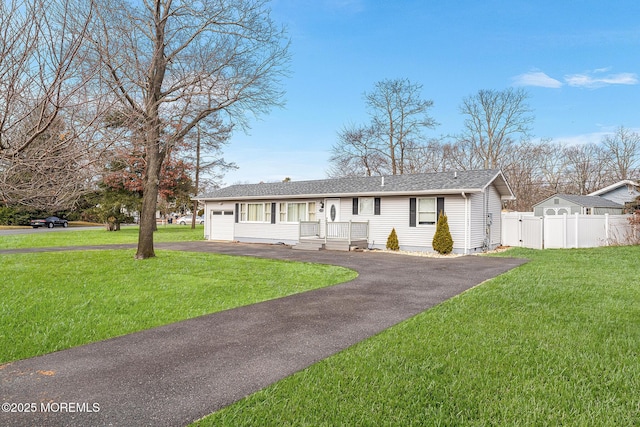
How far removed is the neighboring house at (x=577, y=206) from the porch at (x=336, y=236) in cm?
1876

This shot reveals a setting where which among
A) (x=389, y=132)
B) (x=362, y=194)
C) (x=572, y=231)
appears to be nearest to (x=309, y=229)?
(x=362, y=194)

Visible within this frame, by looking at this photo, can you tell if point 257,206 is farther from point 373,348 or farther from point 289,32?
point 373,348

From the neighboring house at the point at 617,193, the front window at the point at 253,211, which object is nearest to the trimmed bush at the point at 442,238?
the front window at the point at 253,211

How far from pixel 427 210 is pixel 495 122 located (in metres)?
21.2

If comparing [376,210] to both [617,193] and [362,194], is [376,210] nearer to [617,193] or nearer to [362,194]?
[362,194]

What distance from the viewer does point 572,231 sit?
633 inches

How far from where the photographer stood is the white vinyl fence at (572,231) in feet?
52.6

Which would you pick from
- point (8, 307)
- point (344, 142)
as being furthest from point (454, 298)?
point (344, 142)

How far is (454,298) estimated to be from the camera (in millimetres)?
6461

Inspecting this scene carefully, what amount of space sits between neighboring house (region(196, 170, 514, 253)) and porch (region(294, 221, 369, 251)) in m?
0.04

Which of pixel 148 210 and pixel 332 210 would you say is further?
pixel 332 210

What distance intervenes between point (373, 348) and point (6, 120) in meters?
4.00

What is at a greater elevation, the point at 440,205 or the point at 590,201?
the point at 590,201

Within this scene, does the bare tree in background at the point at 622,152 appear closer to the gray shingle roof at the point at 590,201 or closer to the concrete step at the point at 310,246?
the gray shingle roof at the point at 590,201
